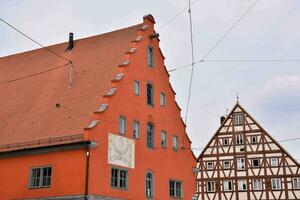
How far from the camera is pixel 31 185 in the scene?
30.0 meters

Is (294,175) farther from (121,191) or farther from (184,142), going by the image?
(121,191)

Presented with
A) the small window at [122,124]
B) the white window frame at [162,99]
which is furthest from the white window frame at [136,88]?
the white window frame at [162,99]

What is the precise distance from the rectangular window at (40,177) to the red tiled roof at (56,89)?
1.87 metres

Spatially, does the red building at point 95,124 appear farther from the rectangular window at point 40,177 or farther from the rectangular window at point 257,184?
the rectangular window at point 257,184

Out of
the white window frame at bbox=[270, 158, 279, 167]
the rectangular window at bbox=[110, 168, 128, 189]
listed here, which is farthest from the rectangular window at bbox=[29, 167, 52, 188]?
the white window frame at bbox=[270, 158, 279, 167]

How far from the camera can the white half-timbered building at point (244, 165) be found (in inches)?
2251

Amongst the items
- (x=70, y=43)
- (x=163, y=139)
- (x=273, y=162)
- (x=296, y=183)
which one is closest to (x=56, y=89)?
(x=70, y=43)

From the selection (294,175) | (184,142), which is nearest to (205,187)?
(294,175)

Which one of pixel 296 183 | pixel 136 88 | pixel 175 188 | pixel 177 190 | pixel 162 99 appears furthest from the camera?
pixel 296 183

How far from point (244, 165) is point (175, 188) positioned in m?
24.5

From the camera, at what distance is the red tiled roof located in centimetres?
3109

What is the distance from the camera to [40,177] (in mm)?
29625

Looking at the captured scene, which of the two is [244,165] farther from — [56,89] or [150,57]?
[56,89]

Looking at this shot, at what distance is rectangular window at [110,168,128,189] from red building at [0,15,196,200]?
6 cm
